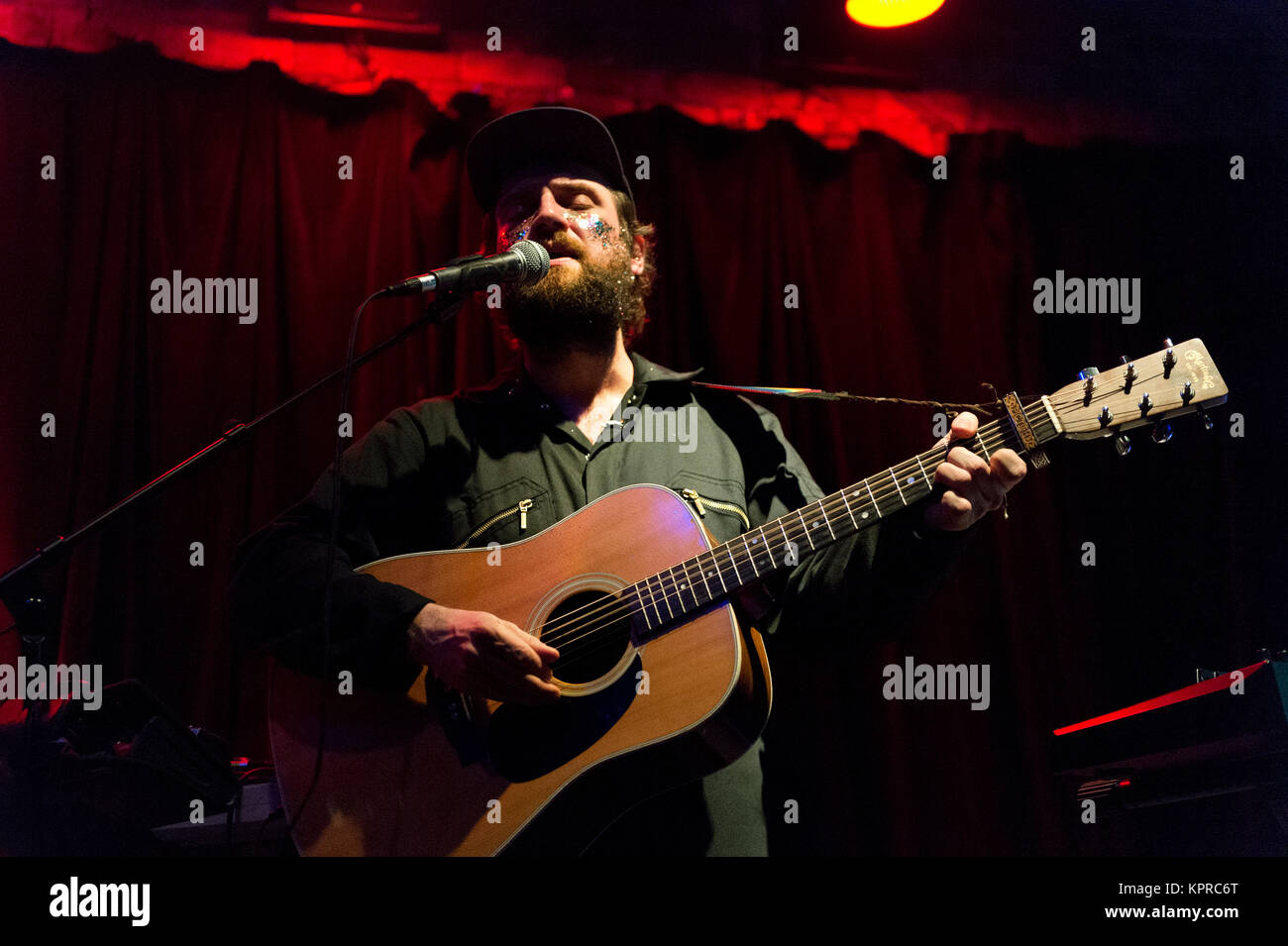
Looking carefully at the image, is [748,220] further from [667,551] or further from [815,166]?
[667,551]

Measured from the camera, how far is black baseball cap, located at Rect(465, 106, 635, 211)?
2.45m

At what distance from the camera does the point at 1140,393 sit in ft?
5.98

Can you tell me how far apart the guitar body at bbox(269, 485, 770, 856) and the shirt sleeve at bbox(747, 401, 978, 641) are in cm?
22

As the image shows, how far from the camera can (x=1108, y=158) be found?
341 cm

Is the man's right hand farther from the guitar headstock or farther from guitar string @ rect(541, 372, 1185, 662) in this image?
the guitar headstock

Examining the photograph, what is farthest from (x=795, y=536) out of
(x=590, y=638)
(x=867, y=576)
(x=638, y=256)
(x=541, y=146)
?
(x=541, y=146)

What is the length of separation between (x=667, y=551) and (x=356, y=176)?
75.2 inches

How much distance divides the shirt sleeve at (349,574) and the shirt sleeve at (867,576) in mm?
800

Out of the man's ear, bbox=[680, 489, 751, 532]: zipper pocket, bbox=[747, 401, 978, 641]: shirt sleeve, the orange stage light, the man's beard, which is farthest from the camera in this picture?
the orange stage light

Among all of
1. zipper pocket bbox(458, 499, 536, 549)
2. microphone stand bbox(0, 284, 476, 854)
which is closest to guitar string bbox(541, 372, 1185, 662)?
zipper pocket bbox(458, 499, 536, 549)

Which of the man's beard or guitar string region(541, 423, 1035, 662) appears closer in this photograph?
guitar string region(541, 423, 1035, 662)

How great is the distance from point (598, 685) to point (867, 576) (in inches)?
23.5

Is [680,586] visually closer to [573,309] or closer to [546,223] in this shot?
[573,309]
